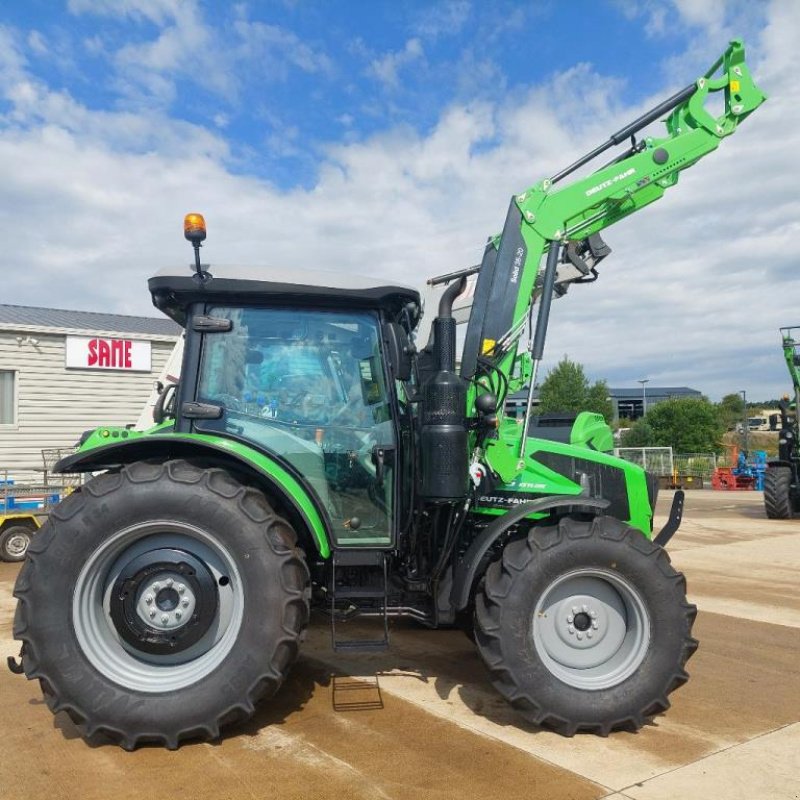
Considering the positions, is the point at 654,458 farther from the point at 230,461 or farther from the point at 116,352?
the point at 230,461

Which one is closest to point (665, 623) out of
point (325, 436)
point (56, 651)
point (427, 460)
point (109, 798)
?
point (427, 460)

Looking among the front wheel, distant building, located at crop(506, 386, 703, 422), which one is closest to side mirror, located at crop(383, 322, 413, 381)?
the front wheel

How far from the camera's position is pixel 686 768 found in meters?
3.27

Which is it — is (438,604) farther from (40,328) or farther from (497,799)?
(40,328)

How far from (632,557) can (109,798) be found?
2.67 m

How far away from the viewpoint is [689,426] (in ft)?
152

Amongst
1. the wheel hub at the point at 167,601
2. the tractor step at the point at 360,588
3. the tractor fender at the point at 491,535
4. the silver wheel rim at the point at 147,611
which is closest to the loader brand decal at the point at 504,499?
the tractor fender at the point at 491,535

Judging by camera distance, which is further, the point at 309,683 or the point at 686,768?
the point at 309,683

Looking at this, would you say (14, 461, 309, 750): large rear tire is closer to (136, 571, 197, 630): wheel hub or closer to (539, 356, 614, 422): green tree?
(136, 571, 197, 630): wheel hub

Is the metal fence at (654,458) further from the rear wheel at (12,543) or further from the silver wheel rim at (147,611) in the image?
the silver wheel rim at (147,611)

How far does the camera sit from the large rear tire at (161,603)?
11.4 feet

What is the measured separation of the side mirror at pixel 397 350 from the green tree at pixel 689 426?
45.1m

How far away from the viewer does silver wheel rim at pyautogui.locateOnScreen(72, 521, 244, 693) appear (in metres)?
3.58

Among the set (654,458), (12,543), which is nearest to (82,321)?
(12,543)
